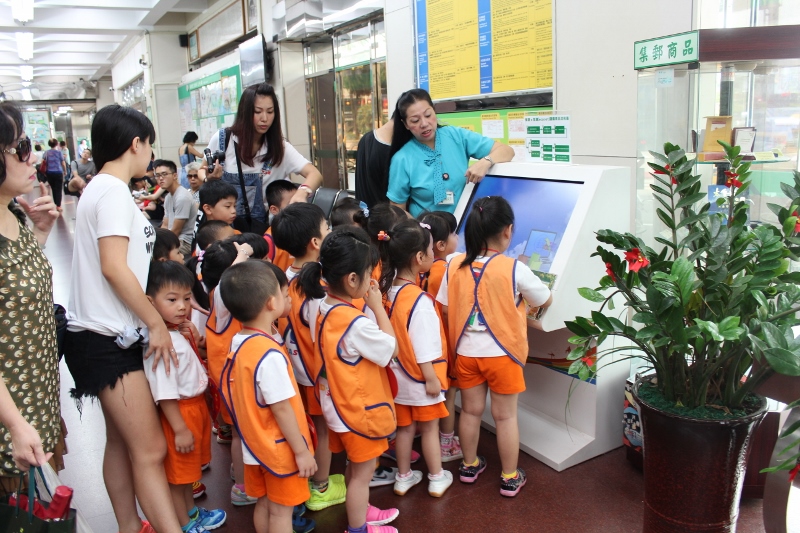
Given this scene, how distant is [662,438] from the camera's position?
6.03ft

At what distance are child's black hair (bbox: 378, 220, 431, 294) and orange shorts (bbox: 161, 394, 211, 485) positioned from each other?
2.62 feet

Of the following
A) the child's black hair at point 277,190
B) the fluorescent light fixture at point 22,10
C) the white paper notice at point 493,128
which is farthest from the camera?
the fluorescent light fixture at point 22,10

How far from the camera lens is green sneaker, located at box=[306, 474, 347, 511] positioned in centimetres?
258

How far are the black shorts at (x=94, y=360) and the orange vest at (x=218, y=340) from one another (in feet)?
1.25

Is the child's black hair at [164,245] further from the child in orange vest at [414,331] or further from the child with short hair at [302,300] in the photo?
the child in orange vest at [414,331]

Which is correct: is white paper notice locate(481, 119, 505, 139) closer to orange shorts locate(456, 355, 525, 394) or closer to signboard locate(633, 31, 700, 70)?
signboard locate(633, 31, 700, 70)

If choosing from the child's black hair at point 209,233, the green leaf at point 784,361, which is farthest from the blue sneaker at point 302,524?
the green leaf at point 784,361

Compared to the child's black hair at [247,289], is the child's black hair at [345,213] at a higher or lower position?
higher

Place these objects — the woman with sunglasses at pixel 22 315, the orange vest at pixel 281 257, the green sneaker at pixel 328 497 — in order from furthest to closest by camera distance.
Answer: the orange vest at pixel 281 257 < the green sneaker at pixel 328 497 < the woman with sunglasses at pixel 22 315

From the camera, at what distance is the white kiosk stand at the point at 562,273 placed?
2.50m

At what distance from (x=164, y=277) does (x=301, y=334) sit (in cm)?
55

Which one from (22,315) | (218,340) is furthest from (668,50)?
(22,315)

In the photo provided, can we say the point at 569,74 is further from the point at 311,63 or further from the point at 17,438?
the point at 311,63

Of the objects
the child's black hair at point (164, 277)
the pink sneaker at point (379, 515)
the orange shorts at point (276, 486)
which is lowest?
the pink sneaker at point (379, 515)
